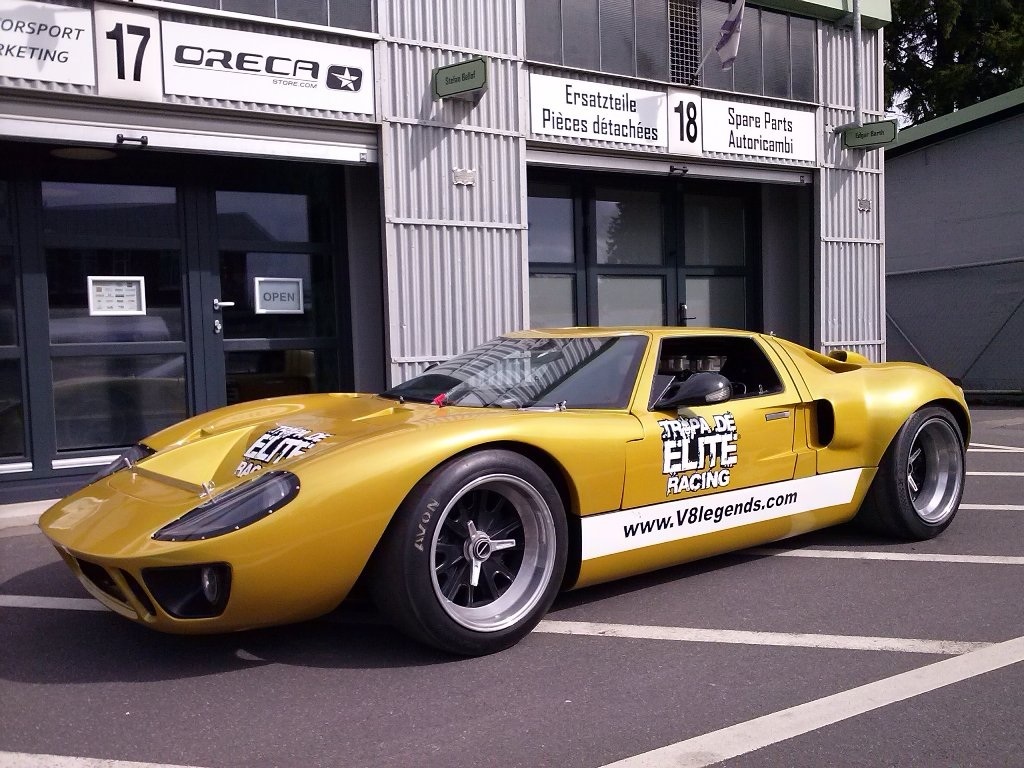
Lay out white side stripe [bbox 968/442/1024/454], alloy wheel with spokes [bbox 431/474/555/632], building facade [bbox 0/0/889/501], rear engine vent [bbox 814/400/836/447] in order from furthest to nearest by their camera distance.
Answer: white side stripe [bbox 968/442/1024/454]
building facade [bbox 0/0/889/501]
rear engine vent [bbox 814/400/836/447]
alloy wheel with spokes [bbox 431/474/555/632]

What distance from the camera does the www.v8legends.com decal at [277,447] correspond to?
3514mm

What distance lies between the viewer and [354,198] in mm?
8703

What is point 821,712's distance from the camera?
282 cm

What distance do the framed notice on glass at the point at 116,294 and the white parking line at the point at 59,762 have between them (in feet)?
18.0

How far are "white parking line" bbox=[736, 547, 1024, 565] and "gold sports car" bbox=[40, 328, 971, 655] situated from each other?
21cm

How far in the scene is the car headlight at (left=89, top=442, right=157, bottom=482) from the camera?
13.2ft

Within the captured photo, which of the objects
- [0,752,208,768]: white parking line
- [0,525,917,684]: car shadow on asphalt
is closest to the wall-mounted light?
[0,525,917,684]: car shadow on asphalt

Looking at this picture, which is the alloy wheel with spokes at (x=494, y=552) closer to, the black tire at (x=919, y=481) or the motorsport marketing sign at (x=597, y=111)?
the black tire at (x=919, y=481)

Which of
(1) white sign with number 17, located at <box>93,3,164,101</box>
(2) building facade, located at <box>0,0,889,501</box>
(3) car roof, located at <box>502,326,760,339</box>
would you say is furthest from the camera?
(2) building facade, located at <box>0,0,889,501</box>

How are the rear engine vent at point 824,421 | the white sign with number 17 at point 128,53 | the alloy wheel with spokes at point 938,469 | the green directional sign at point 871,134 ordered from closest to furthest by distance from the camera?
1. the rear engine vent at point 824,421
2. the alloy wheel with spokes at point 938,469
3. the white sign with number 17 at point 128,53
4. the green directional sign at point 871,134

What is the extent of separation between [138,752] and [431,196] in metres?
6.42

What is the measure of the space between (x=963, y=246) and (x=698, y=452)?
16.1 meters

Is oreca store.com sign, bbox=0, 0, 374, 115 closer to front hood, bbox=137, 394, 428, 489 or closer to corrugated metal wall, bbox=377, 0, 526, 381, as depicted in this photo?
corrugated metal wall, bbox=377, 0, 526, 381

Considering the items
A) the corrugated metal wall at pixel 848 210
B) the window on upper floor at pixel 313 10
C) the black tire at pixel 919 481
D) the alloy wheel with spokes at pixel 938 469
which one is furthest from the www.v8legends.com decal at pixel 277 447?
the corrugated metal wall at pixel 848 210
